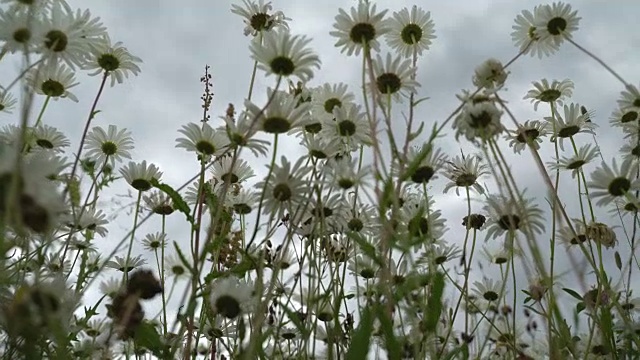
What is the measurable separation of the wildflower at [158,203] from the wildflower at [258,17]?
2.33ft

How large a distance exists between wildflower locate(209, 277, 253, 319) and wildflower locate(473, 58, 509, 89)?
802 mm

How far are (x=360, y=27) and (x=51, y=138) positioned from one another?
1.36 meters

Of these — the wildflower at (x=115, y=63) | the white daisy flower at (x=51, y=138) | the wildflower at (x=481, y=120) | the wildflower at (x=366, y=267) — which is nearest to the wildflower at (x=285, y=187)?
the wildflower at (x=481, y=120)

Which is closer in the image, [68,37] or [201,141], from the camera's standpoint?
[68,37]

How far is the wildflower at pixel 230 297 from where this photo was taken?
1.41m

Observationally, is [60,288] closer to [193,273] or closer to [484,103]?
[193,273]

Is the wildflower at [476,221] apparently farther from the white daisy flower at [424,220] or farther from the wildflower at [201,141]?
the wildflower at [201,141]

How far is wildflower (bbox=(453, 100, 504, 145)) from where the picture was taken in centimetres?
149

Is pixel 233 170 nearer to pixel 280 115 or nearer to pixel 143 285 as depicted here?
pixel 280 115

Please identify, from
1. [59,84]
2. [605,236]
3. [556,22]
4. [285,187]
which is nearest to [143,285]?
[285,187]

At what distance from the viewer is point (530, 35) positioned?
270cm

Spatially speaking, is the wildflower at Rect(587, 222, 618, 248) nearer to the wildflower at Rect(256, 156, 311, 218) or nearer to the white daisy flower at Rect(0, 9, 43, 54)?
the wildflower at Rect(256, 156, 311, 218)

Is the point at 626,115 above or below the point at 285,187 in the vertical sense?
above

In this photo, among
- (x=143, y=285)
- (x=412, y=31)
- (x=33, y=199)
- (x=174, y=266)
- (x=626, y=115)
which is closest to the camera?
(x=33, y=199)
